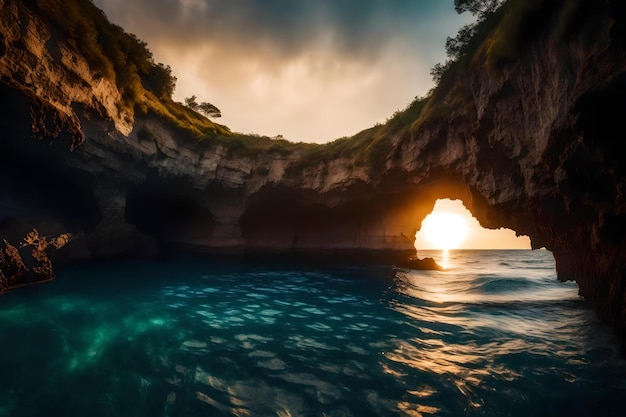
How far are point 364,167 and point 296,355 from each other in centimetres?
1742

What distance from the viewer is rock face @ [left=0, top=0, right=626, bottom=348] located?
319 inches

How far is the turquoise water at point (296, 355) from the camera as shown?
17.1ft

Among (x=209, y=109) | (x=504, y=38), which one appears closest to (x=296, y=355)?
(x=504, y=38)

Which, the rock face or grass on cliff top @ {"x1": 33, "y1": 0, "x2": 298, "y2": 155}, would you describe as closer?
the rock face

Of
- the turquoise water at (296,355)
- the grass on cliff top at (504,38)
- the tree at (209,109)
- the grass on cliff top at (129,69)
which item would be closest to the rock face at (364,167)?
the grass on cliff top at (504,38)

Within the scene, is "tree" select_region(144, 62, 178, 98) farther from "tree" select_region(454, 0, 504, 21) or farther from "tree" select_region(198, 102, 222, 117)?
"tree" select_region(454, 0, 504, 21)

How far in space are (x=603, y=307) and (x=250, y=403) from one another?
12.0 metres

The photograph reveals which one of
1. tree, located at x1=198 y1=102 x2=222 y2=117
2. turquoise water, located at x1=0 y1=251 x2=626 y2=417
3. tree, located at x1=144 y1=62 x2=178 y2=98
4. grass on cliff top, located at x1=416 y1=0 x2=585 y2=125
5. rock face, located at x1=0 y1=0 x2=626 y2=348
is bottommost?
turquoise water, located at x1=0 y1=251 x2=626 y2=417

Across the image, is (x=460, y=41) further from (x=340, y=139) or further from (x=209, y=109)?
(x=209, y=109)

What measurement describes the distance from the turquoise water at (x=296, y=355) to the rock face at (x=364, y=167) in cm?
279

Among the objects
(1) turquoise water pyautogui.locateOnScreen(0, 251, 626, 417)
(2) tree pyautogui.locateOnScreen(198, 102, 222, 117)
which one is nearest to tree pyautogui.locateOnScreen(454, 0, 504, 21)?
(1) turquoise water pyautogui.locateOnScreen(0, 251, 626, 417)

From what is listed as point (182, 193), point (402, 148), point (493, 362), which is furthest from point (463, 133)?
point (182, 193)

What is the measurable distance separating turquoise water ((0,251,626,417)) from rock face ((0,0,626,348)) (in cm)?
279

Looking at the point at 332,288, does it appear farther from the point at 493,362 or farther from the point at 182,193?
the point at 182,193
